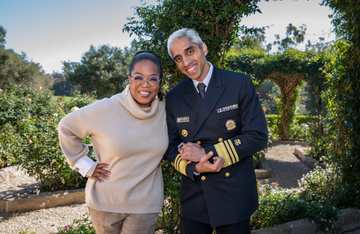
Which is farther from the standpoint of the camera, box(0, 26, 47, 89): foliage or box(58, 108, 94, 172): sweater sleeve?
box(0, 26, 47, 89): foliage

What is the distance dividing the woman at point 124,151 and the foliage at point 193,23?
0.91 metres

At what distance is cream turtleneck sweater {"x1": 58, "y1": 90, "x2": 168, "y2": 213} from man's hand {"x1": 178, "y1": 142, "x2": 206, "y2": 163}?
231 mm

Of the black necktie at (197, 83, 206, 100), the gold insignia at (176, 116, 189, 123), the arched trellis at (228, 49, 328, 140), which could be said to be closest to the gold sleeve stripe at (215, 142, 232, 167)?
the gold insignia at (176, 116, 189, 123)

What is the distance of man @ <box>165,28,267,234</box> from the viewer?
5.53 ft

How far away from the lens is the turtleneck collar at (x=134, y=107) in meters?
1.78

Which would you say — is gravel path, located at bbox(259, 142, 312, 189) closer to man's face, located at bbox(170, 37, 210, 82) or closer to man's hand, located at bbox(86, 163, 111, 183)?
man's face, located at bbox(170, 37, 210, 82)

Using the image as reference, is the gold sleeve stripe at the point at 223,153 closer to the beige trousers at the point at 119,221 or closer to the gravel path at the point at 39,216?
the beige trousers at the point at 119,221

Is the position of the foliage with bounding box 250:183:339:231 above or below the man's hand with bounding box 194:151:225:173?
below

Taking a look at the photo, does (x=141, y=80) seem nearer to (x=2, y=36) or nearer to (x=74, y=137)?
(x=74, y=137)

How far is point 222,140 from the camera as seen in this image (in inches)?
69.7

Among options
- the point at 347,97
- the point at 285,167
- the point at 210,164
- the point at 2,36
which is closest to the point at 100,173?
the point at 210,164

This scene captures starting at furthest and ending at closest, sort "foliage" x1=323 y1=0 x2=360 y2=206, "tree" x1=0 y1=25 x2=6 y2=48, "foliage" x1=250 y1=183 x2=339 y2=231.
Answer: "tree" x1=0 y1=25 x2=6 y2=48
"foliage" x1=323 y1=0 x2=360 y2=206
"foliage" x1=250 y1=183 x2=339 y2=231

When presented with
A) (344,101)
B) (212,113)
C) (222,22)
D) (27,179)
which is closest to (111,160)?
(212,113)

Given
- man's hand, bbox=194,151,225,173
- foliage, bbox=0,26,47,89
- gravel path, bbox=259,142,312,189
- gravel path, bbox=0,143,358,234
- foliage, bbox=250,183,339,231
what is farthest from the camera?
foliage, bbox=0,26,47,89
